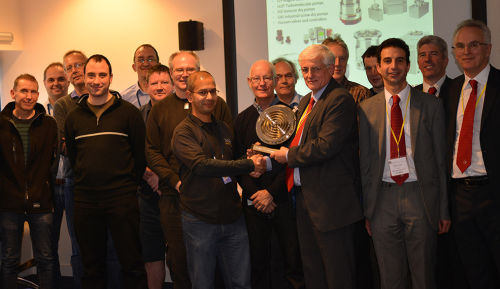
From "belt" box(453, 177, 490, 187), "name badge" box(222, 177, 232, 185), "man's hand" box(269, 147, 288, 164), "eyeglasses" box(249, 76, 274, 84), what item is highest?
"eyeglasses" box(249, 76, 274, 84)

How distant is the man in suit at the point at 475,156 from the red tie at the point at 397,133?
1.26 ft

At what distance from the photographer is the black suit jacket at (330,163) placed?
8.68 ft

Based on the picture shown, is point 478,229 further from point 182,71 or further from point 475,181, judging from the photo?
point 182,71

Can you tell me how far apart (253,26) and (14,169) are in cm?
319

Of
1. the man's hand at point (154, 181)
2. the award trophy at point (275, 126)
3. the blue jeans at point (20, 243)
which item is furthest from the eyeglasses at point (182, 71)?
the blue jeans at point (20, 243)

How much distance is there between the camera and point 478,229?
9.09 ft

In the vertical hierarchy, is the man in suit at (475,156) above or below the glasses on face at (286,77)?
below

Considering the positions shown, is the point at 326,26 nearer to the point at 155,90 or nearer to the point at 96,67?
the point at 155,90

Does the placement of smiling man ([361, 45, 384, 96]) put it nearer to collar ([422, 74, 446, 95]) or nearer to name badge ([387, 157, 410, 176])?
collar ([422, 74, 446, 95])

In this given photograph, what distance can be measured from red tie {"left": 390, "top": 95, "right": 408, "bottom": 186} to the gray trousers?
0.20 feet

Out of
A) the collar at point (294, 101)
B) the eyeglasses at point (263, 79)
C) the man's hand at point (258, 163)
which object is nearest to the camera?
the man's hand at point (258, 163)

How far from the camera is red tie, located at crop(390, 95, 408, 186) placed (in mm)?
2691

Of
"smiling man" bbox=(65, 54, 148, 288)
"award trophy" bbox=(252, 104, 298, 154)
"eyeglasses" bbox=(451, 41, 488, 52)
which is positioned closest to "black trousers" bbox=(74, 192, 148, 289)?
"smiling man" bbox=(65, 54, 148, 288)

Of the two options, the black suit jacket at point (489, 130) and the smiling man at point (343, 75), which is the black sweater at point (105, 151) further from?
the black suit jacket at point (489, 130)
